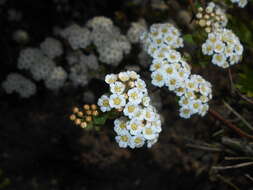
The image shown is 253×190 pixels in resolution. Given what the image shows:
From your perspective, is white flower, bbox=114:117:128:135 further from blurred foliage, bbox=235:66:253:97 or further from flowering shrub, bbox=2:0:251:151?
blurred foliage, bbox=235:66:253:97

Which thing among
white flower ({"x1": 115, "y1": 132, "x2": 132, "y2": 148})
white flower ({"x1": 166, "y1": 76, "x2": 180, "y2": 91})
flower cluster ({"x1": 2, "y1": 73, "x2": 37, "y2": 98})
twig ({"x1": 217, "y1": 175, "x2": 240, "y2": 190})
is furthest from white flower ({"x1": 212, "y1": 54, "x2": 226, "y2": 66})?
flower cluster ({"x1": 2, "y1": 73, "x2": 37, "y2": 98})

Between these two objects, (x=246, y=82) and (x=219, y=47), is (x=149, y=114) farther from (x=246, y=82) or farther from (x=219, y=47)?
(x=246, y=82)

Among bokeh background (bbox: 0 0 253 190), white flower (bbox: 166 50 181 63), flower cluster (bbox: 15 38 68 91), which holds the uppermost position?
white flower (bbox: 166 50 181 63)

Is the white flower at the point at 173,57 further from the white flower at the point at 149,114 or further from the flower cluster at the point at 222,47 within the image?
the white flower at the point at 149,114

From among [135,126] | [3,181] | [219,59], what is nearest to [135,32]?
[219,59]

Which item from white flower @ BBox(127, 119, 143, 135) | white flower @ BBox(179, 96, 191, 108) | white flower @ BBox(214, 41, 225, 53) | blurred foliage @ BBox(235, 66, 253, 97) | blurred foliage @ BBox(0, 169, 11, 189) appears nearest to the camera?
white flower @ BBox(127, 119, 143, 135)

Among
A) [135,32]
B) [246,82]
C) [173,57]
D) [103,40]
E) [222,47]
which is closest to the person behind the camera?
[173,57]

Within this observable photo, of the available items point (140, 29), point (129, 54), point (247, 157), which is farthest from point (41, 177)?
point (247, 157)
